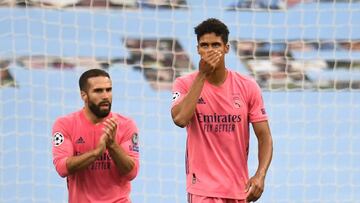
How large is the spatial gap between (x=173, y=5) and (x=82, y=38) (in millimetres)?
894

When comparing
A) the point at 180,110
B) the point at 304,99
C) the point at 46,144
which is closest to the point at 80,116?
the point at 180,110

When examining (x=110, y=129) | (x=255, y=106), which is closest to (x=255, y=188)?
(x=255, y=106)

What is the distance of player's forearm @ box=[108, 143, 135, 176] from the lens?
6090 mm

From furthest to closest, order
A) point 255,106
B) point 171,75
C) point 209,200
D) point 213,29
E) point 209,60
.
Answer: point 171,75 → point 255,106 → point 209,200 → point 213,29 → point 209,60

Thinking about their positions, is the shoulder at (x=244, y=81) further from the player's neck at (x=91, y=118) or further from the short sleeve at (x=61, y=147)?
the short sleeve at (x=61, y=147)

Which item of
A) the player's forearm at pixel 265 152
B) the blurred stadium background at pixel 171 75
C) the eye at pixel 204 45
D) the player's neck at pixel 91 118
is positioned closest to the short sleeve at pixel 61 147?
the player's neck at pixel 91 118

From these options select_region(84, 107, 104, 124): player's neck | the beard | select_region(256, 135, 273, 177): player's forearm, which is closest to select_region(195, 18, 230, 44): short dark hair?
select_region(256, 135, 273, 177): player's forearm

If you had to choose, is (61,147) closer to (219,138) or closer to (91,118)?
(91,118)

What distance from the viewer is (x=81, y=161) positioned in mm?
Result: 6102

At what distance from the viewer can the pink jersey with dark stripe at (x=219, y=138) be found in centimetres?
602

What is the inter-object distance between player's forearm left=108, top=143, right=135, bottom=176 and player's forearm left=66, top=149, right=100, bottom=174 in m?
0.11

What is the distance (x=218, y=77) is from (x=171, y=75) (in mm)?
3270

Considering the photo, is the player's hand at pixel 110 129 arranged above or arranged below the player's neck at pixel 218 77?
below

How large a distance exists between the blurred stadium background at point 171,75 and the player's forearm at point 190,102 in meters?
3.16
